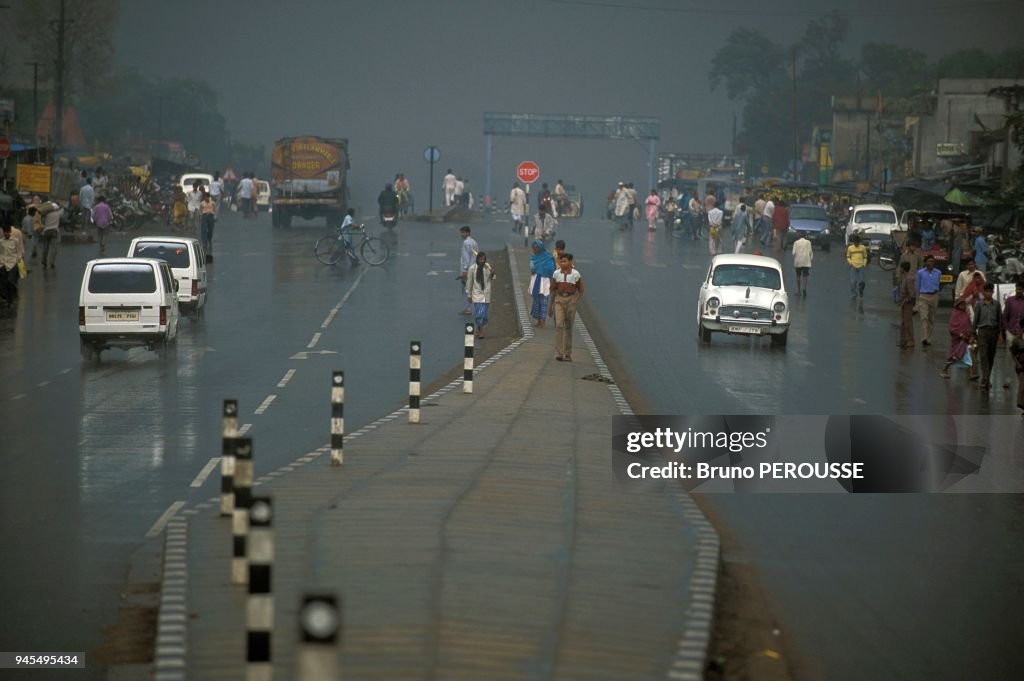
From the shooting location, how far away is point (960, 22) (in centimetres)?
17988

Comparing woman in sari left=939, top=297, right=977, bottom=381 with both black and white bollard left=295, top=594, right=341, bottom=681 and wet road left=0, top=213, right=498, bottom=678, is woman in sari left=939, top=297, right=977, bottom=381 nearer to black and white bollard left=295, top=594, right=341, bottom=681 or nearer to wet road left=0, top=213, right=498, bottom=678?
wet road left=0, top=213, right=498, bottom=678

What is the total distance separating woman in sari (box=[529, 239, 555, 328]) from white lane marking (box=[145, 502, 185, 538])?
17.6 m

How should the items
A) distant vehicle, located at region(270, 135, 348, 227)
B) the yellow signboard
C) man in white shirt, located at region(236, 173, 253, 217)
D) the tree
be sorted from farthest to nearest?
the tree < man in white shirt, located at region(236, 173, 253, 217) < distant vehicle, located at region(270, 135, 348, 227) < the yellow signboard

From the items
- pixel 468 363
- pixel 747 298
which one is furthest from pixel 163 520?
pixel 747 298

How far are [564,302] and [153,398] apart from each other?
718 cm

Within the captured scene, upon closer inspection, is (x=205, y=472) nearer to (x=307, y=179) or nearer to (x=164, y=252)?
(x=164, y=252)

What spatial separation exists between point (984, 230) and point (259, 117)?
138 metres

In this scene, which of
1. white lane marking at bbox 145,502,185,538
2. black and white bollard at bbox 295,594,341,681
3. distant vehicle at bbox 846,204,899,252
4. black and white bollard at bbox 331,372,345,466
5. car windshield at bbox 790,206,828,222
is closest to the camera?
black and white bollard at bbox 295,594,341,681

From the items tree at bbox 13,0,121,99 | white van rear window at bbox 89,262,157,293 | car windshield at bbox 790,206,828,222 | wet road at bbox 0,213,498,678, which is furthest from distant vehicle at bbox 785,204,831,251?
tree at bbox 13,0,121,99

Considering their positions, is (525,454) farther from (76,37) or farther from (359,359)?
(76,37)

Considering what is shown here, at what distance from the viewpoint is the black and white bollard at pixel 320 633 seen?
518 centimetres

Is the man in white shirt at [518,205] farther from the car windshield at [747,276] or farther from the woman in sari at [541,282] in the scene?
the car windshield at [747,276]

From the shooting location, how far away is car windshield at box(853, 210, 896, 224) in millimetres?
55719

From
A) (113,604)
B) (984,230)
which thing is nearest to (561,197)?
(984,230)
